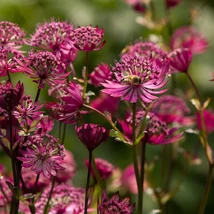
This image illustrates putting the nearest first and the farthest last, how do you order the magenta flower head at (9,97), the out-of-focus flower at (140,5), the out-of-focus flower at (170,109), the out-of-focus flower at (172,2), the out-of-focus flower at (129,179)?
1. the magenta flower head at (9,97)
2. the out-of-focus flower at (170,109)
3. the out-of-focus flower at (129,179)
4. the out-of-focus flower at (172,2)
5. the out-of-focus flower at (140,5)

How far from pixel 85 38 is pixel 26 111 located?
13 centimetres

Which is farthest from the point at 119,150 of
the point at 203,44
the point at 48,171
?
the point at 48,171

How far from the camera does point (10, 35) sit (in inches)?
33.8

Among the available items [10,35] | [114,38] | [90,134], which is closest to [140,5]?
[10,35]

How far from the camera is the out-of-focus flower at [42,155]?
2.43ft

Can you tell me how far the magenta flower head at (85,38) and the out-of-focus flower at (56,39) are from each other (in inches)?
0.8

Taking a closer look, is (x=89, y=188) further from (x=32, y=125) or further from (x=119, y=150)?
(x=119, y=150)

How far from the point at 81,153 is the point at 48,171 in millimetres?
1682

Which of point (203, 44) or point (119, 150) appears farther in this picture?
point (119, 150)

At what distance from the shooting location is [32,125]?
29.8 inches

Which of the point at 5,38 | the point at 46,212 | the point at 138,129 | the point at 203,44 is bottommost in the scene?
the point at 46,212

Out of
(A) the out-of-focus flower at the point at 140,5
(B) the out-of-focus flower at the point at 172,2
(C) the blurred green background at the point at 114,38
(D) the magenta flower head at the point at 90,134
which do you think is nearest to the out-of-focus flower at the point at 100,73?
(D) the magenta flower head at the point at 90,134

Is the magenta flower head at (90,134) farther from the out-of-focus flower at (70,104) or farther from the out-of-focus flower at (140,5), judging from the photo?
the out-of-focus flower at (140,5)

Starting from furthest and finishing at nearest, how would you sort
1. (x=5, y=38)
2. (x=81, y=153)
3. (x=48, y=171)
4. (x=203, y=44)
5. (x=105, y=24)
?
(x=105, y=24)
(x=81, y=153)
(x=203, y=44)
(x=5, y=38)
(x=48, y=171)
